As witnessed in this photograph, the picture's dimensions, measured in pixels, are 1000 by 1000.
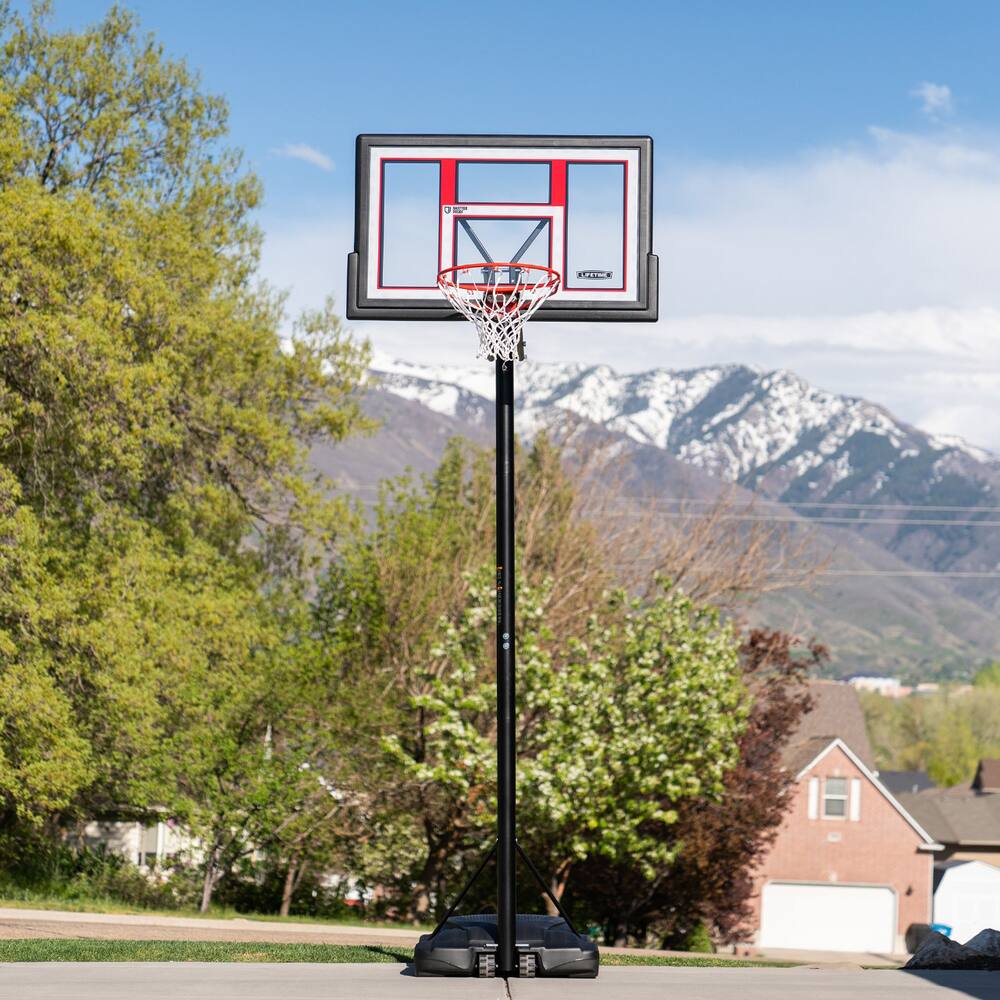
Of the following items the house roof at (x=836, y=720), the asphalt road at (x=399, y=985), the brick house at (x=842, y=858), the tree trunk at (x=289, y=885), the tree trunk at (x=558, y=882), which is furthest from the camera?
the house roof at (x=836, y=720)

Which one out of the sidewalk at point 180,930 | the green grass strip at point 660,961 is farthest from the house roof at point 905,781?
the green grass strip at point 660,961

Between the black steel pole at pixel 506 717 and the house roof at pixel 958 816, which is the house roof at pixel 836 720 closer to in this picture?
the house roof at pixel 958 816

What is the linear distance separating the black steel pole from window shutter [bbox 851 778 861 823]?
41.5 metres

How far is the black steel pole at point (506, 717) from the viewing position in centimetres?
1056

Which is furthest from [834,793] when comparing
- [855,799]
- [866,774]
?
[866,774]

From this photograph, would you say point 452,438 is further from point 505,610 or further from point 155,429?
point 505,610

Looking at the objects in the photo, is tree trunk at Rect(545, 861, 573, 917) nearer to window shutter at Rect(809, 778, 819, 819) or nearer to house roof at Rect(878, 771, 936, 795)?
window shutter at Rect(809, 778, 819, 819)

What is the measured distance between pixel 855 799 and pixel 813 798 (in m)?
1.42

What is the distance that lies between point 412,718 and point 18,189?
40.1ft

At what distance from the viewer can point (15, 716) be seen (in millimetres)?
22078

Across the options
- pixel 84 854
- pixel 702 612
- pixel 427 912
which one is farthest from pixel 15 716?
pixel 702 612

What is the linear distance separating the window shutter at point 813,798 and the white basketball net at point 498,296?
41007 mm

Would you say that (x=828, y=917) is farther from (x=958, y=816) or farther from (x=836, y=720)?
(x=958, y=816)

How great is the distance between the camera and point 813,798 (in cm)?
5022
